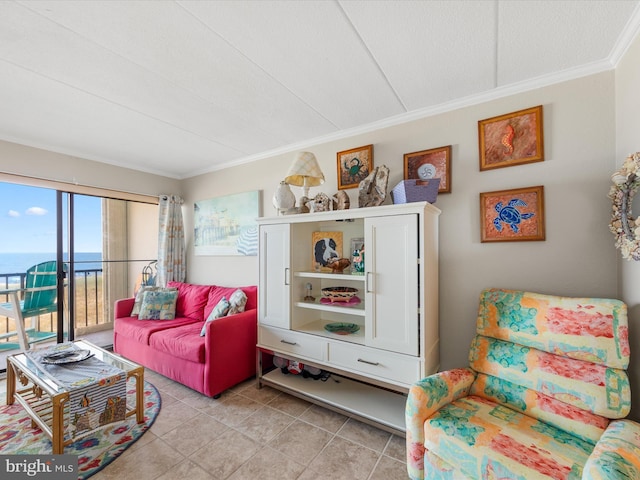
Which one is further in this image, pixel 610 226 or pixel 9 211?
pixel 9 211

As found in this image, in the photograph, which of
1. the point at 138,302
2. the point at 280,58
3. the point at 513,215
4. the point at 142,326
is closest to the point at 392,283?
the point at 513,215

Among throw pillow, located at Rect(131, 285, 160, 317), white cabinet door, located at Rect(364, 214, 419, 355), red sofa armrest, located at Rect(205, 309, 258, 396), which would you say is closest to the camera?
white cabinet door, located at Rect(364, 214, 419, 355)

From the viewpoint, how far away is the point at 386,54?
158 centimetres

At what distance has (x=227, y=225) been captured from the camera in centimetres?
354

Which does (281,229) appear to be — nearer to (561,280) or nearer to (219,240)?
(219,240)

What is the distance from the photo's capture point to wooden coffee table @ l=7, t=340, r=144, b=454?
1618 mm

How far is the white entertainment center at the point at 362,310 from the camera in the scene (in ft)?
5.88

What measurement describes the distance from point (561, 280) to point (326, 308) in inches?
61.0

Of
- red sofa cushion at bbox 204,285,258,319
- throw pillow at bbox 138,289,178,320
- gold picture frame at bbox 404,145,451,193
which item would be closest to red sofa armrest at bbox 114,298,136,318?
throw pillow at bbox 138,289,178,320

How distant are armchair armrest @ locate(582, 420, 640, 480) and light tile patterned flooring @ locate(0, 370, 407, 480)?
0.93m

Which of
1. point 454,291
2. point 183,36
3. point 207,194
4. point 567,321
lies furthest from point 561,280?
point 207,194

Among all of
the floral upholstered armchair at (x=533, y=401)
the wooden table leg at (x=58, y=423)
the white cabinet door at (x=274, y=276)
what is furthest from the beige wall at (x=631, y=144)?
the wooden table leg at (x=58, y=423)

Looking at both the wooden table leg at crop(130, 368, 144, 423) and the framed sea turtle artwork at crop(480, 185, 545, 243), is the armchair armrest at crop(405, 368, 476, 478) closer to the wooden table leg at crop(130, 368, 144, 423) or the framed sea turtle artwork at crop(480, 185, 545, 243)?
the framed sea turtle artwork at crop(480, 185, 545, 243)

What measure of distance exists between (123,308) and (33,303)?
0.83m
